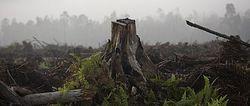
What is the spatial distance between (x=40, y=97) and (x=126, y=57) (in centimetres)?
157

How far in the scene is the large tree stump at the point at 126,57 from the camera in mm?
5438

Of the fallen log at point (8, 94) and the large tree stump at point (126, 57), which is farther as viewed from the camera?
the large tree stump at point (126, 57)

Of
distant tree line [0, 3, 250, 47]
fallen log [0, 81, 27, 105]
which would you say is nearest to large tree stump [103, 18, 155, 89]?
fallen log [0, 81, 27, 105]

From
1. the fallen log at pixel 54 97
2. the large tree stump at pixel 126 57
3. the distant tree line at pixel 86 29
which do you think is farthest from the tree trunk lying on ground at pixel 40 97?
the distant tree line at pixel 86 29

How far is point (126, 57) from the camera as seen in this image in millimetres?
5703

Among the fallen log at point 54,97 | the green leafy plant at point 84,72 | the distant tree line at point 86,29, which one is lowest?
the fallen log at point 54,97

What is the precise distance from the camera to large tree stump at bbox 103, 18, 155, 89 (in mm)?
5438

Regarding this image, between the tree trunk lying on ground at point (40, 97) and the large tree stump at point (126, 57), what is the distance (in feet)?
2.32

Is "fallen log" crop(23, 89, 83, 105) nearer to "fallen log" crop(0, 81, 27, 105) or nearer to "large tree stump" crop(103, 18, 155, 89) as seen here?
"fallen log" crop(0, 81, 27, 105)

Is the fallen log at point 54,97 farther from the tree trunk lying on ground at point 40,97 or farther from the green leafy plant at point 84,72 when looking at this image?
the green leafy plant at point 84,72

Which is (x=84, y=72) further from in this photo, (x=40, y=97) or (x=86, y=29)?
(x=86, y=29)

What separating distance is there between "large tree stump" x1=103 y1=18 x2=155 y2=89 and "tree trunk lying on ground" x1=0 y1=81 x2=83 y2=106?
2.32 feet

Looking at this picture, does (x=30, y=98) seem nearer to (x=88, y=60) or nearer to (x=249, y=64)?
(x=88, y=60)

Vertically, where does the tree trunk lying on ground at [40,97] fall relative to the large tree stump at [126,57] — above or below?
below
